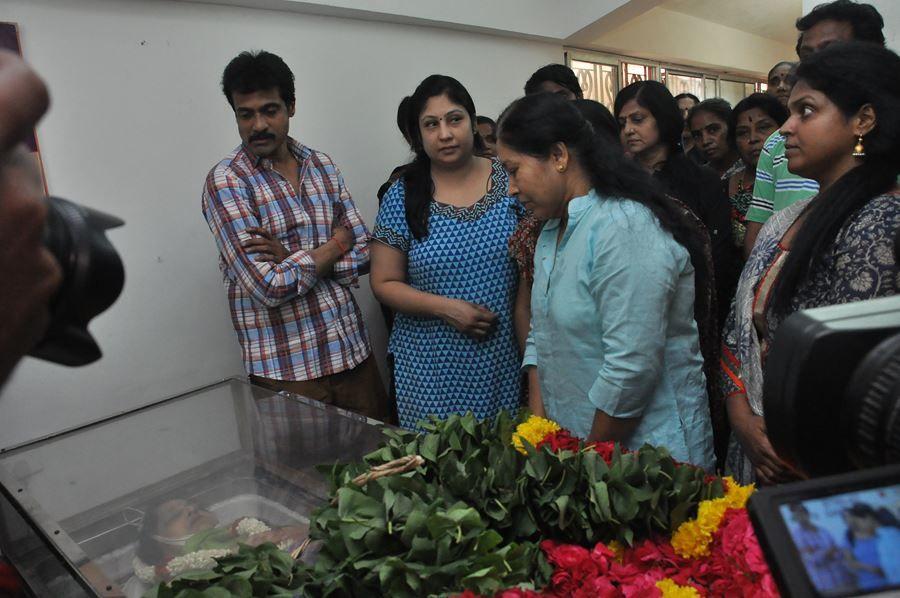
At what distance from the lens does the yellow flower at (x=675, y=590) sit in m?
0.88

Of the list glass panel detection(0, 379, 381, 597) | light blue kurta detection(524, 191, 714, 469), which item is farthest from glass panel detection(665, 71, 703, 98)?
glass panel detection(0, 379, 381, 597)

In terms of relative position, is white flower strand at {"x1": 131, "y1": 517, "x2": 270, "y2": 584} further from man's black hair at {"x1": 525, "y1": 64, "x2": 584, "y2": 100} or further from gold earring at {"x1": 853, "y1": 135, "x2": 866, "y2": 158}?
man's black hair at {"x1": 525, "y1": 64, "x2": 584, "y2": 100}

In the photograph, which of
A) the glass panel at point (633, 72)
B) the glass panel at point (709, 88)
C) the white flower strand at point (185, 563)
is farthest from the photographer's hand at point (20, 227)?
the glass panel at point (709, 88)

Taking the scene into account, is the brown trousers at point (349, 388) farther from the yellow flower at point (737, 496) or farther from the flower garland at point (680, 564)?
the yellow flower at point (737, 496)

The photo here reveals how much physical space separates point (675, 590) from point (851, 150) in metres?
1.04

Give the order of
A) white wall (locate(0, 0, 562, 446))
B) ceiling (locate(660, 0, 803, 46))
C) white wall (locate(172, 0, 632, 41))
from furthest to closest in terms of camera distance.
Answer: ceiling (locate(660, 0, 803, 46)) → white wall (locate(172, 0, 632, 41)) → white wall (locate(0, 0, 562, 446))

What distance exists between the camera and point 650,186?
5.27 feet

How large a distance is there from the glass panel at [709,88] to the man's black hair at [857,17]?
498 cm

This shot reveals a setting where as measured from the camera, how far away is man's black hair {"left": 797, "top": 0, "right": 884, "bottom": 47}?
7.36 feet

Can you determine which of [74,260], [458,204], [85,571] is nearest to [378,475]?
[85,571]

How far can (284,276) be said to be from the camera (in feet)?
7.10

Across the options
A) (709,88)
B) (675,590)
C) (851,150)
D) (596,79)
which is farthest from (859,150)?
(709,88)

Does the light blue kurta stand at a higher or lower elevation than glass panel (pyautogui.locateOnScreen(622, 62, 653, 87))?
lower

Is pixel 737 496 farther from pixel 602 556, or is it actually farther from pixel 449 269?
pixel 449 269
